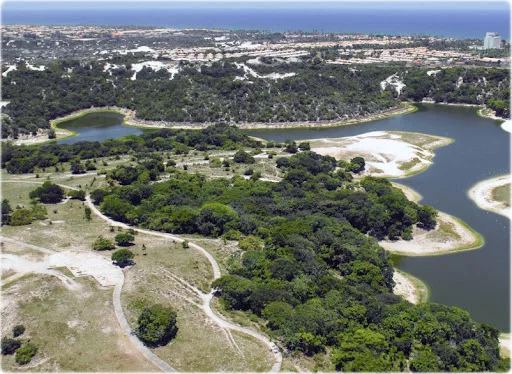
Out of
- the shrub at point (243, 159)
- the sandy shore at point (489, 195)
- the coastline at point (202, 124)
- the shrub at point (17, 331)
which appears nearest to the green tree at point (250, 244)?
the shrub at point (17, 331)

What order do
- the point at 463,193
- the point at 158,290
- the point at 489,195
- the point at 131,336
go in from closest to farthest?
the point at 131,336 → the point at 158,290 → the point at 489,195 → the point at 463,193

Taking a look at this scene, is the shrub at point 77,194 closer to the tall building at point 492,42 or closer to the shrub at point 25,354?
the shrub at point 25,354

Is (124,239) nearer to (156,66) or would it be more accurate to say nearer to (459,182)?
(459,182)

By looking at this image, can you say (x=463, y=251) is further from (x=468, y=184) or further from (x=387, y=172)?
(x=387, y=172)

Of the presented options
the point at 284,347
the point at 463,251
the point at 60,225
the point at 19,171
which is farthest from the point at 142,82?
the point at 284,347

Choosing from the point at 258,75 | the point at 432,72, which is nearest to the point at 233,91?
the point at 258,75

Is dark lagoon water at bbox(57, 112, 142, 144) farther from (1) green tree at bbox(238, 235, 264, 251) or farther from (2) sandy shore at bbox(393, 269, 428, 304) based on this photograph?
(2) sandy shore at bbox(393, 269, 428, 304)
